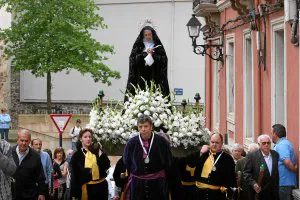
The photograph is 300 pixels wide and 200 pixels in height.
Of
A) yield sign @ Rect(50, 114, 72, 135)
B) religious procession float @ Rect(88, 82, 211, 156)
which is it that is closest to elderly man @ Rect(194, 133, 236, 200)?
religious procession float @ Rect(88, 82, 211, 156)

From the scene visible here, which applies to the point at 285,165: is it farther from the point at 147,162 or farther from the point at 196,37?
the point at 196,37

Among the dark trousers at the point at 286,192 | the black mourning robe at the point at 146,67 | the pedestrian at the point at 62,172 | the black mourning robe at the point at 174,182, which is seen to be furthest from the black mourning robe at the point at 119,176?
the pedestrian at the point at 62,172

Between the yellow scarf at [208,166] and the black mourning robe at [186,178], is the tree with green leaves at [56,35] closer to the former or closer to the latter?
the black mourning robe at [186,178]

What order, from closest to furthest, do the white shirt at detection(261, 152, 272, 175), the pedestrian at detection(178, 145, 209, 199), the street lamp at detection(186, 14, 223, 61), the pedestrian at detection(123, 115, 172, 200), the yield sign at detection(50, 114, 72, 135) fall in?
the pedestrian at detection(123, 115, 172, 200), the pedestrian at detection(178, 145, 209, 199), the white shirt at detection(261, 152, 272, 175), the yield sign at detection(50, 114, 72, 135), the street lamp at detection(186, 14, 223, 61)

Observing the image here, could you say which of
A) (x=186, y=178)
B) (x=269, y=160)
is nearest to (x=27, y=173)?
(x=186, y=178)

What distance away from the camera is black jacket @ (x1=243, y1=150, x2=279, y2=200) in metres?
12.2

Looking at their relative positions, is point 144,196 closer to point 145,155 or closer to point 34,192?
point 145,155

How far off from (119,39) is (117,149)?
2928 centimetres

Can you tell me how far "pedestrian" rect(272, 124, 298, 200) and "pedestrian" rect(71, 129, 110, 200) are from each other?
2.58 metres

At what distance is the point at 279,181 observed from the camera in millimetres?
13078

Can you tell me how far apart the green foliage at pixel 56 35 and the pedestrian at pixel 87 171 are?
2370 cm

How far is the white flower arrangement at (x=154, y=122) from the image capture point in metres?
12.9

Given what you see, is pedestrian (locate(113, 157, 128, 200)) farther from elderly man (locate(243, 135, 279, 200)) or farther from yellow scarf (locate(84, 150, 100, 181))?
elderly man (locate(243, 135, 279, 200))

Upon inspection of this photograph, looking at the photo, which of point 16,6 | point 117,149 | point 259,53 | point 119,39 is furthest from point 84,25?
point 117,149
